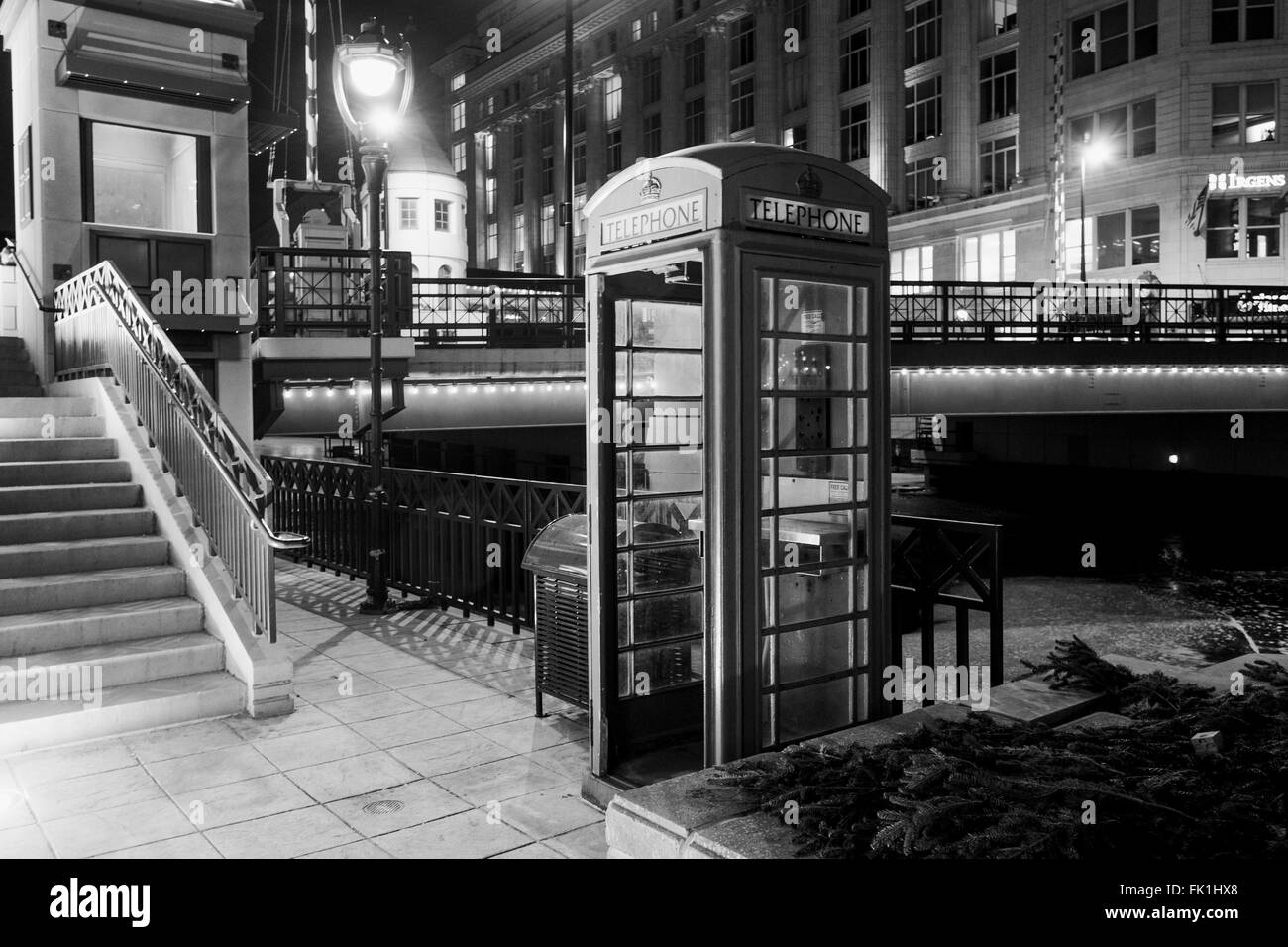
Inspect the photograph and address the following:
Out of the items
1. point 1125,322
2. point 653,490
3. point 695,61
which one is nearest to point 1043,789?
point 653,490

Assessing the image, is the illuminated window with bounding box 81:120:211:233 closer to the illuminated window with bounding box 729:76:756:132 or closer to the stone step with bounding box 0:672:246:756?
the stone step with bounding box 0:672:246:756

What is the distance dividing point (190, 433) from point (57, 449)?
207cm

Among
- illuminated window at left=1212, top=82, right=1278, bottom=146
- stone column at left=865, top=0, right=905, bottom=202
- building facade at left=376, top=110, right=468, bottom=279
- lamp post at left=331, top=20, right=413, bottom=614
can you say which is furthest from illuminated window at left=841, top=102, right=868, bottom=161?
lamp post at left=331, top=20, right=413, bottom=614

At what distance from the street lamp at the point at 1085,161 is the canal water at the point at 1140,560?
11563 mm

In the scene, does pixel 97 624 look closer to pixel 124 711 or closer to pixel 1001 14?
pixel 124 711

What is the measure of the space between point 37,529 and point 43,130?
7.26 m

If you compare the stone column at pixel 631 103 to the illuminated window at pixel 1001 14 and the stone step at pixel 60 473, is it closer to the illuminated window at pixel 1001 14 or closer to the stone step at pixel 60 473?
the illuminated window at pixel 1001 14

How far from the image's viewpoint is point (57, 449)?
1016cm

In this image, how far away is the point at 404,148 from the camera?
53.5 metres

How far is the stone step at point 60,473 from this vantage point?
963 cm

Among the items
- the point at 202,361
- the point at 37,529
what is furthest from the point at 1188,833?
the point at 202,361

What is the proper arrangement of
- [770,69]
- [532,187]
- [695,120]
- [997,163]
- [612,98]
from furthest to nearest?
[532,187]
[612,98]
[695,120]
[770,69]
[997,163]

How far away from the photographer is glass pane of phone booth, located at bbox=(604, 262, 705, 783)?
5762 mm
